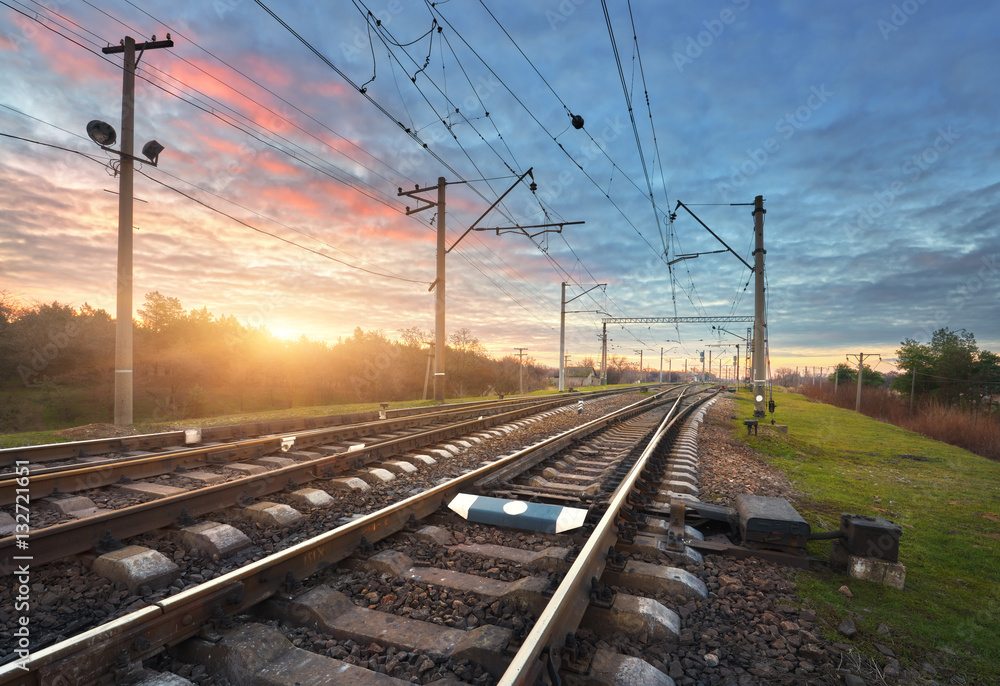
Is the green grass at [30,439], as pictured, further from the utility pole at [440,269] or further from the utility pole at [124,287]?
the utility pole at [440,269]

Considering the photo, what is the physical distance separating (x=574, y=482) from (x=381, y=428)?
16.9 ft

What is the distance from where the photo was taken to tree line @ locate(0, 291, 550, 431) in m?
31.8

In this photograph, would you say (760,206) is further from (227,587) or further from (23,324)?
(23,324)

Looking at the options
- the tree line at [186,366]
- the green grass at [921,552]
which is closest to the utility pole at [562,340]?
the tree line at [186,366]

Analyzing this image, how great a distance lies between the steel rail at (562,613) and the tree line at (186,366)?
31317 mm

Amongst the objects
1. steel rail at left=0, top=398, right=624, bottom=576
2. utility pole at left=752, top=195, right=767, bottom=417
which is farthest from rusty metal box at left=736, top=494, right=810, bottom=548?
utility pole at left=752, top=195, right=767, bottom=417

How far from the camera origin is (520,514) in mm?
4340

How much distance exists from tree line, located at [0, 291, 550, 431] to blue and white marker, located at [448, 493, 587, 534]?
98.5ft

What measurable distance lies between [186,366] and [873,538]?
45.6 m

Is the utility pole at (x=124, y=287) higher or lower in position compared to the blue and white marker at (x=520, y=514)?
higher

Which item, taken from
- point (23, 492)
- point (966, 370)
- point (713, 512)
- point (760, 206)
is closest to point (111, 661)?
point (23, 492)

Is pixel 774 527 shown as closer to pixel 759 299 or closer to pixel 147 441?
pixel 147 441

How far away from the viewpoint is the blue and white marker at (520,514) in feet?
13.6

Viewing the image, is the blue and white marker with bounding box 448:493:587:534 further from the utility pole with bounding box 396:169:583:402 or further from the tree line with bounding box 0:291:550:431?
the tree line with bounding box 0:291:550:431
